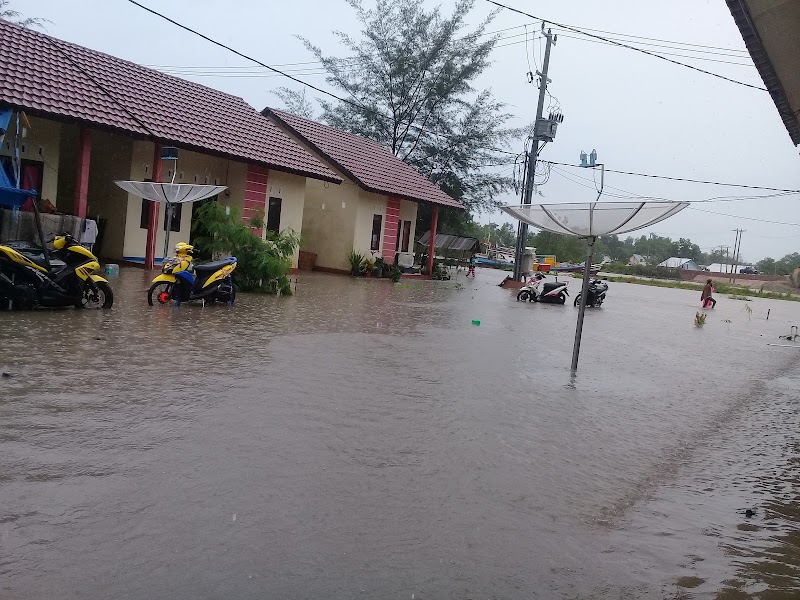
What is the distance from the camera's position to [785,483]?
6859 millimetres

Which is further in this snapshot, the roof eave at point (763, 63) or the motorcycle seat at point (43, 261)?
the motorcycle seat at point (43, 261)

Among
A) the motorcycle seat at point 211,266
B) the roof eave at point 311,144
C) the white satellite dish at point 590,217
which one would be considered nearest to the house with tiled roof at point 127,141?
the roof eave at point 311,144

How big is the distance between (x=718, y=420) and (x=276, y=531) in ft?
21.9

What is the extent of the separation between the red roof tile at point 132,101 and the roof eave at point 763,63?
14.0m

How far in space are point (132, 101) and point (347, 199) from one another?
37.3ft

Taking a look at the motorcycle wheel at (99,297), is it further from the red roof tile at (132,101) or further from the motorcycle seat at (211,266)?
A: the red roof tile at (132,101)

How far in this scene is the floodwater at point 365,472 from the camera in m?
4.09

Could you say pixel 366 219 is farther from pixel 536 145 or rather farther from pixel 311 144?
pixel 536 145

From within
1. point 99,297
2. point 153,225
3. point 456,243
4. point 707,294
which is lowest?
point 99,297

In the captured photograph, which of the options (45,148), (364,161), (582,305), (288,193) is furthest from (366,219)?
(582,305)

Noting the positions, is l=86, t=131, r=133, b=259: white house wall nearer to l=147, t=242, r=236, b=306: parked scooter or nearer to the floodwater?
l=147, t=242, r=236, b=306: parked scooter

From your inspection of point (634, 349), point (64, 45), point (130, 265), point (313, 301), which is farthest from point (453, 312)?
point (64, 45)

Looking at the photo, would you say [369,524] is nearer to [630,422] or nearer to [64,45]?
[630,422]

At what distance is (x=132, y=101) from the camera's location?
2064cm
